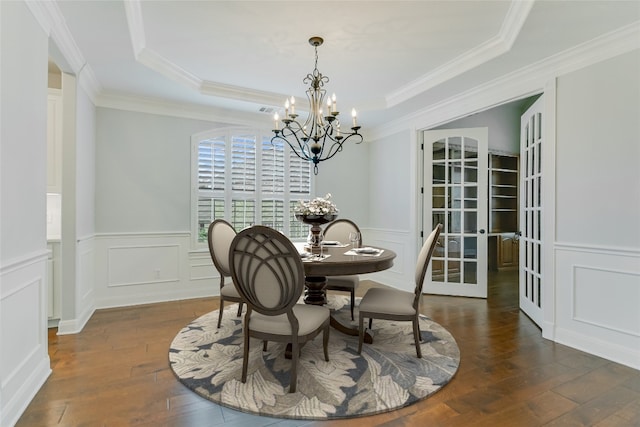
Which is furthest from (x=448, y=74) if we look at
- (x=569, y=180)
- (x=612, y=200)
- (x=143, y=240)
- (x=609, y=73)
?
(x=143, y=240)

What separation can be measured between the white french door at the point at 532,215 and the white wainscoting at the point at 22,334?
160 inches

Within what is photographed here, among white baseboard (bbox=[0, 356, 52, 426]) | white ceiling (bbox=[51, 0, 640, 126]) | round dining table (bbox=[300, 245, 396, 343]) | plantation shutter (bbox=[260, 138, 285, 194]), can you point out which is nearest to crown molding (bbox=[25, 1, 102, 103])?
white ceiling (bbox=[51, 0, 640, 126])

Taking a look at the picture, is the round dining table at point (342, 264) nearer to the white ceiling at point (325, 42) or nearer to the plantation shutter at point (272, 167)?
the white ceiling at point (325, 42)

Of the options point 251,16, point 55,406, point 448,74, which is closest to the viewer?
point 55,406

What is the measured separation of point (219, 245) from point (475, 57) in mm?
3042

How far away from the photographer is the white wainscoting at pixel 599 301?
99.8 inches

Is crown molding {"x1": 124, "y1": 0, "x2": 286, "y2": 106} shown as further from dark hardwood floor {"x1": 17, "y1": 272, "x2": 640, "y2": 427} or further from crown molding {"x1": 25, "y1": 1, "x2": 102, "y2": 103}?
dark hardwood floor {"x1": 17, "y1": 272, "x2": 640, "y2": 427}

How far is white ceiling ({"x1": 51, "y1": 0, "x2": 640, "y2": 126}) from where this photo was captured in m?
2.42

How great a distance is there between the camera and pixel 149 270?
4.21 m

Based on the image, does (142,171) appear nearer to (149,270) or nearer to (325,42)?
(149,270)

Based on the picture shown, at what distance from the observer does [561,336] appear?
2955 millimetres

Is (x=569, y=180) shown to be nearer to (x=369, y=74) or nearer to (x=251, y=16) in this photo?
(x=369, y=74)

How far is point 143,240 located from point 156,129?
1406 millimetres

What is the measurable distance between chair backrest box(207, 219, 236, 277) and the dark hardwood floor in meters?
0.74
